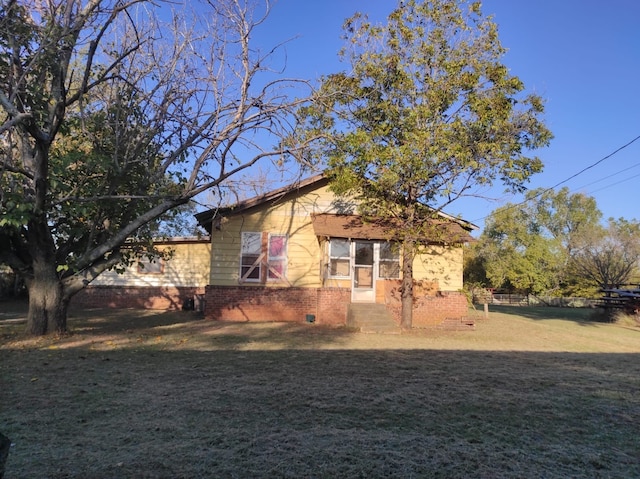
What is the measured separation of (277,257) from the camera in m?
16.8

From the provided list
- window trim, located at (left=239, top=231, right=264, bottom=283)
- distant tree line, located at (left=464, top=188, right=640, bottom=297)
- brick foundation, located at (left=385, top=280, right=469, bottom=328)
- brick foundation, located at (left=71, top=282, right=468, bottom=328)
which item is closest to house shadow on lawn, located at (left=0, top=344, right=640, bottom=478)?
brick foundation, located at (left=71, top=282, right=468, bottom=328)

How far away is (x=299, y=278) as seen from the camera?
1675 cm

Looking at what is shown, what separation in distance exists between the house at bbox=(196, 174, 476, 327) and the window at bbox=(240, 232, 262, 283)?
4 cm

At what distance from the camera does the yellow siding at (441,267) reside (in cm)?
1714

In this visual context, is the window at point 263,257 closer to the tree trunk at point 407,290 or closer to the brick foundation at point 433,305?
the brick foundation at point 433,305

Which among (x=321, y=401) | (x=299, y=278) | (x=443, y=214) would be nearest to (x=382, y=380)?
(x=321, y=401)

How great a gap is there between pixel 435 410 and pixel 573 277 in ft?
149

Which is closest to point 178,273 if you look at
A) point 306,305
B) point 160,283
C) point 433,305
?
point 160,283

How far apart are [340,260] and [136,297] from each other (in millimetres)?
10595

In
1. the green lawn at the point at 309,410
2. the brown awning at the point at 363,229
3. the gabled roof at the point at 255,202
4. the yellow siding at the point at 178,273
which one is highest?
the gabled roof at the point at 255,202

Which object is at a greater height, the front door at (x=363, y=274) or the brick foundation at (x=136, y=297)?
the front door at (x=363, y=274)

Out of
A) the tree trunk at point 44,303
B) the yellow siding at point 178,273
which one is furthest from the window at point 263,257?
the tree trunk at point 44,303

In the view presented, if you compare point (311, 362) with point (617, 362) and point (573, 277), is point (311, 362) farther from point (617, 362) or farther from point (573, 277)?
point (573, 277)

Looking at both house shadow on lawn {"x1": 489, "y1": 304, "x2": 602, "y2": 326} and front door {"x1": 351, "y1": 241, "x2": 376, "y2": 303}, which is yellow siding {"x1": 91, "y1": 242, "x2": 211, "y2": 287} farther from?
house shadow on lawn {"x1": 489, "y1": 304, "x2": 602, "y2": 326}
